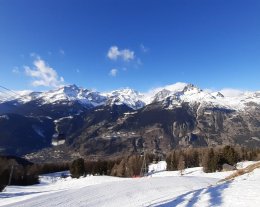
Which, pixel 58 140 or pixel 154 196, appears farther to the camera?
pixel 58 140

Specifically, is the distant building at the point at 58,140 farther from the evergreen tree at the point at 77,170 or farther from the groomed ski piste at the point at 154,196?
the evergreen tree at the point at 77,170

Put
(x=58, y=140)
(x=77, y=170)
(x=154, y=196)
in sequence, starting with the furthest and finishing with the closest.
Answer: (x=77, y=170)
(x=58, y=140)
(x=154, y=196)

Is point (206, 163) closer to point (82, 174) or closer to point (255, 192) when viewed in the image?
point (82, 174)

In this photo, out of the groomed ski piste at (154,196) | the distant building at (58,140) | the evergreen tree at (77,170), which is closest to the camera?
the groomed ski piste at (154,196)

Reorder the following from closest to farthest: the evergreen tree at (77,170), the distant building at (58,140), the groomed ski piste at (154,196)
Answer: the groomed ski piste at (154,196)
the distant building at (58,140)
the evergreen tree at (77,170)

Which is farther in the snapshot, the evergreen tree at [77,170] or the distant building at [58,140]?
the evergreen tree at [77,170]

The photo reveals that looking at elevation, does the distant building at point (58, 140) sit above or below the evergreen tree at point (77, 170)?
below

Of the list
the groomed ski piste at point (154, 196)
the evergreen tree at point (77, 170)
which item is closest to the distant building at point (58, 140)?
the groomed ski piste at point (154, 196)

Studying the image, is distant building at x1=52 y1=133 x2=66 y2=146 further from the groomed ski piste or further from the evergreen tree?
the evergreen tree

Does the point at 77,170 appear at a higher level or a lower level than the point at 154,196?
higher

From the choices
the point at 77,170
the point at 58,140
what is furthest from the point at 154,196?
the point at 77,170

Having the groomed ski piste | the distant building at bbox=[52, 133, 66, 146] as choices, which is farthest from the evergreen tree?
the groomed ski piste

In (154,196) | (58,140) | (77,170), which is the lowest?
(154,196)

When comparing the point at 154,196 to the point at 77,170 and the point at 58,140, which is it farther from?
the point at 77,170
